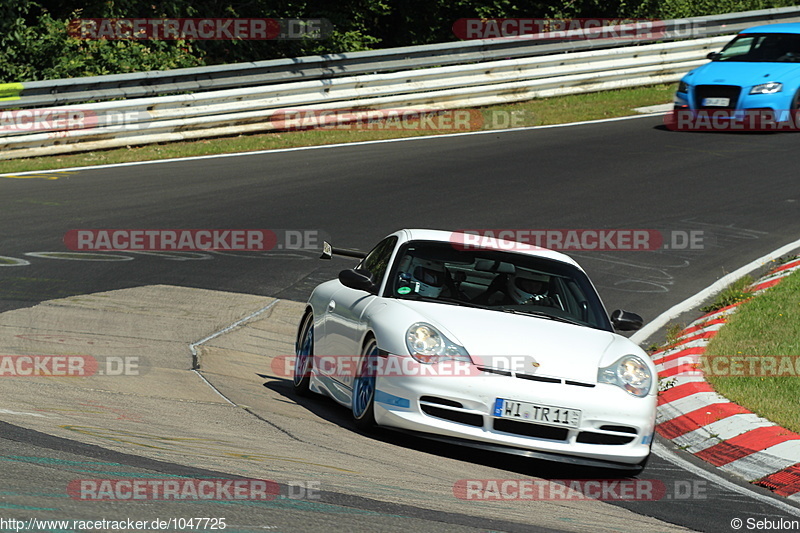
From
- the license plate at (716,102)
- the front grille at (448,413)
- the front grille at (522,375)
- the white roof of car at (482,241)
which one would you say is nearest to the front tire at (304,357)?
the white roof of car at (482,241)

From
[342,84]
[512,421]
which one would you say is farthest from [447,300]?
[342,84]

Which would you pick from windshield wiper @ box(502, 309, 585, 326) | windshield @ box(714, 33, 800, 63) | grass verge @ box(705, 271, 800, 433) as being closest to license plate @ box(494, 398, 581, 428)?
windshield wiper @ box(502, 309, 585, 326)

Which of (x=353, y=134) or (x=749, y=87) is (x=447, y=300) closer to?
(x=353, y=134)

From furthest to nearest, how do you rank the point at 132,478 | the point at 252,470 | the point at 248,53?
the point at 248,53 < the point at 252,470 < the point at 132,478

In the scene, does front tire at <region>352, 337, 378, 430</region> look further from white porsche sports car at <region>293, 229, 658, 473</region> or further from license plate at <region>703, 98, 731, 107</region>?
license plate at <region>703, 98, 731, 107</region>

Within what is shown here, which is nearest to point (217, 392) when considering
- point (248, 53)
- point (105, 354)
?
point (105, 354)

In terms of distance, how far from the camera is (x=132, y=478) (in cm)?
459

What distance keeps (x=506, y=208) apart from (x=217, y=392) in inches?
295

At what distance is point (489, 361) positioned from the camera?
255 inches

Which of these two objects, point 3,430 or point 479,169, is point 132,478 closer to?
point 3,430

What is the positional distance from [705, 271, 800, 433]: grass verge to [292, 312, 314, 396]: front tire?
320 centimetres

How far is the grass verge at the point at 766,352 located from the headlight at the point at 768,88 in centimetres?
798

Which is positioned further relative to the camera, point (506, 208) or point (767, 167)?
point (767, 167)

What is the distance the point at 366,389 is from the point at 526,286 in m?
1.58
